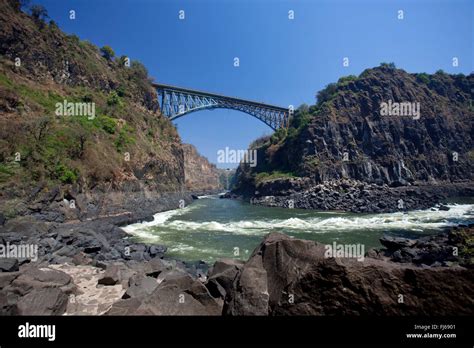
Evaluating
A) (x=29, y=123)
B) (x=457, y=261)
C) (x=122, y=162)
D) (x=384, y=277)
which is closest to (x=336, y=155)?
(x=122, y=162)

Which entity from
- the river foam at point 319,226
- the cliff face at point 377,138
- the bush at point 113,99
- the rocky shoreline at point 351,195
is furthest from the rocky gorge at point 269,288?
the cliff face at point 377,138

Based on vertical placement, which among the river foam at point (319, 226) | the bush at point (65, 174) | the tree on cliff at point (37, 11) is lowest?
the river foam at point (319, 226)

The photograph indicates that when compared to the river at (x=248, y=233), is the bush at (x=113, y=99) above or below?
above

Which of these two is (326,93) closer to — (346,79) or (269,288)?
(346,79)

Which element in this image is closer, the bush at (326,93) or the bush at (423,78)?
the bush at (326,93)

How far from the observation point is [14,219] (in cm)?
1711

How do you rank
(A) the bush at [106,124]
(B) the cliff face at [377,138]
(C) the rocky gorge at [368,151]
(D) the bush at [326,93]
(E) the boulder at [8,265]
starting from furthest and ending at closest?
1. (D) the bush at [326,93]
2. (B) the cliff face at [377,138]
3. (C) the rocky gorge at [368,151]
4. (A) the bush at [106,124]
5. (E) the boulder at [8,265]

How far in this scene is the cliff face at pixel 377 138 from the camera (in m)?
57.0

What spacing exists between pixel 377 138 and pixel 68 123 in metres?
60.9

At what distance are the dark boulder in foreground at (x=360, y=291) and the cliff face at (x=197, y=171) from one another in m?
101

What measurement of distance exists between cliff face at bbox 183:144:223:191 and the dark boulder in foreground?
101 metres

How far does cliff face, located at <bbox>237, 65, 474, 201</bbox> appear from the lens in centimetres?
5703

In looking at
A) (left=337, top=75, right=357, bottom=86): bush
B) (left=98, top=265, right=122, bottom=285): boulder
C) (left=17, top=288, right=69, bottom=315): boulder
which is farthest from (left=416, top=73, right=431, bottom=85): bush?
(left=17, top=288, right=69, bottom=315): boulder

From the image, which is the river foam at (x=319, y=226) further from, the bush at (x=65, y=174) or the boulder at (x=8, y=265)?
the boulder at (x=8, y=265)
